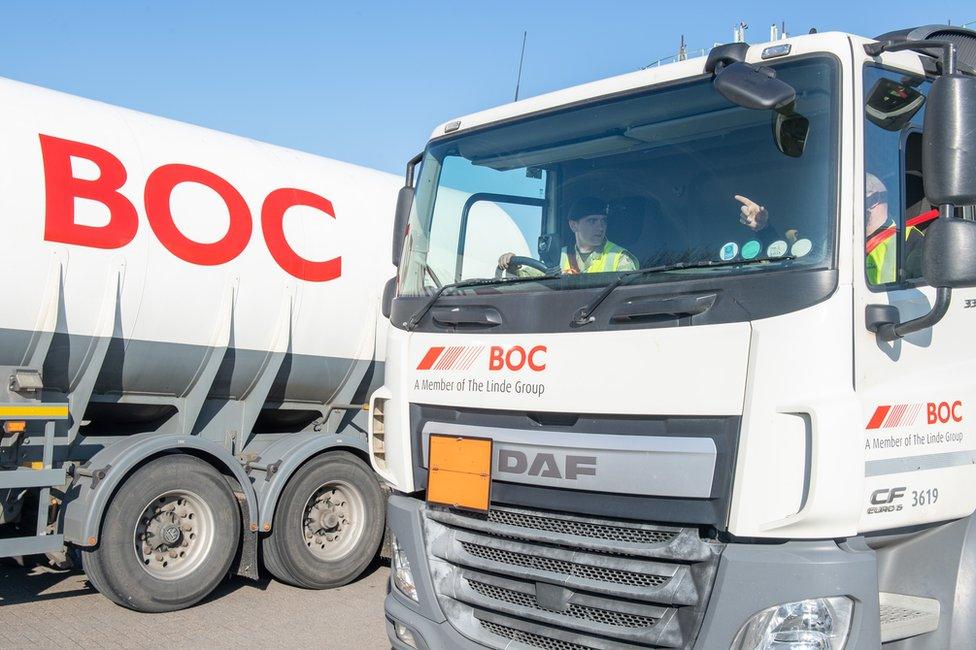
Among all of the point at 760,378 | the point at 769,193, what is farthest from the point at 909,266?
the point at 760,378

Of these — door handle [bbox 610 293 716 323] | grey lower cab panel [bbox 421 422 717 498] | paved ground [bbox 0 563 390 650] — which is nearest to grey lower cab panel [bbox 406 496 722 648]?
grey lower cab panel [bbox 421 422 717 498]

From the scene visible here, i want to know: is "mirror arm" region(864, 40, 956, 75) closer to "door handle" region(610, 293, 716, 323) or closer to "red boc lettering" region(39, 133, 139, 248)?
"door handle" region(610, 293, 716, 323)

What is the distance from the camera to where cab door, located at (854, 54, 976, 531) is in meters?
3.19

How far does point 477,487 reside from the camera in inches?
150

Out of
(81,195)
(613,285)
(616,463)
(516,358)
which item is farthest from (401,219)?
(81,195)

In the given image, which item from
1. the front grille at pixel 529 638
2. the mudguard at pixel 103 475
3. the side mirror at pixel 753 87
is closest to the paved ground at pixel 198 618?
the mudguard at pixel 103 475

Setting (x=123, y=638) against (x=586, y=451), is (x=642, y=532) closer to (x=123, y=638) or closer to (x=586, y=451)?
(x=586, y=451)

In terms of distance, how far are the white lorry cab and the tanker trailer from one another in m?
2.97

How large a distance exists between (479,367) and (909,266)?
1.70 meters

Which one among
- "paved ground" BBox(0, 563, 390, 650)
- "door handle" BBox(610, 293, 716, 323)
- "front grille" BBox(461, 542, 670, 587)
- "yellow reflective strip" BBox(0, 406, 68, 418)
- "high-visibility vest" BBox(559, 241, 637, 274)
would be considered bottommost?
"paved ground" BBox(0, 563, 390, 650)

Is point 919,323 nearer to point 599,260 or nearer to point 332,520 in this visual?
point 599,260

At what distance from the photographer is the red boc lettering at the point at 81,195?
5934 mm

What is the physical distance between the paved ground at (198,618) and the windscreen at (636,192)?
2.80 metres

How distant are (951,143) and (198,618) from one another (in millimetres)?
5511
